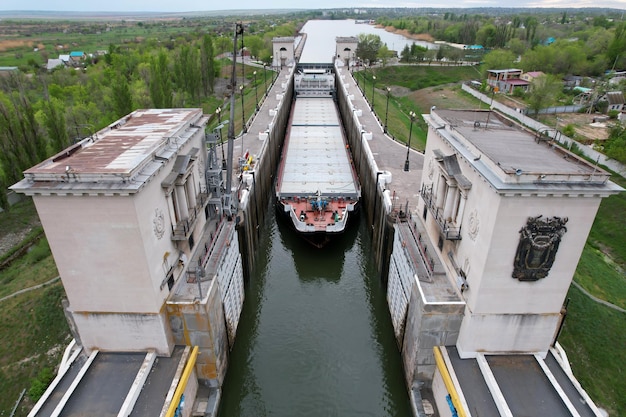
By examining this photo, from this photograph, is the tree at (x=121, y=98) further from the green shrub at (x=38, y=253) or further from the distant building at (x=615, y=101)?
the distant building at (x=615, y=101)

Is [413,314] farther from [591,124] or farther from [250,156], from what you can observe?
[591,124]

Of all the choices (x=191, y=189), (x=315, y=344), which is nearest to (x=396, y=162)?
(x=315, y=344)

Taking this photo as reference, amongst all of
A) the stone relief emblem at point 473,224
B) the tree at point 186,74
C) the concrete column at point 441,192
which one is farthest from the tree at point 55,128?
the stone relief emblem at point 473,224

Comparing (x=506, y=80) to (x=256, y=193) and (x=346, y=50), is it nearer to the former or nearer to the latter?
(x=346, y=50)

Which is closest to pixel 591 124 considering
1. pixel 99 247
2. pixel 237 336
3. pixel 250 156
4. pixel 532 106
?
pixel 532 106

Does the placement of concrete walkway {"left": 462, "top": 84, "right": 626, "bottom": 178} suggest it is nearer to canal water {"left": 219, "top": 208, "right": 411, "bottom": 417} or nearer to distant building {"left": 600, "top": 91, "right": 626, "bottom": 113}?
distant building {"left": 600, "top": 91, "right": 626, "bottom": 113}

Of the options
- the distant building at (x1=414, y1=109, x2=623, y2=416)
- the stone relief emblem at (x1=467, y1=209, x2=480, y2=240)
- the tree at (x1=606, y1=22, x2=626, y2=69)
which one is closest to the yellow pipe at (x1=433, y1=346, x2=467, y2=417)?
the distant building at (x1=414, y1=109, x2=623, y2=416)

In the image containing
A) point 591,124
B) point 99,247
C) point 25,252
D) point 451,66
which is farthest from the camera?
point 451,66
